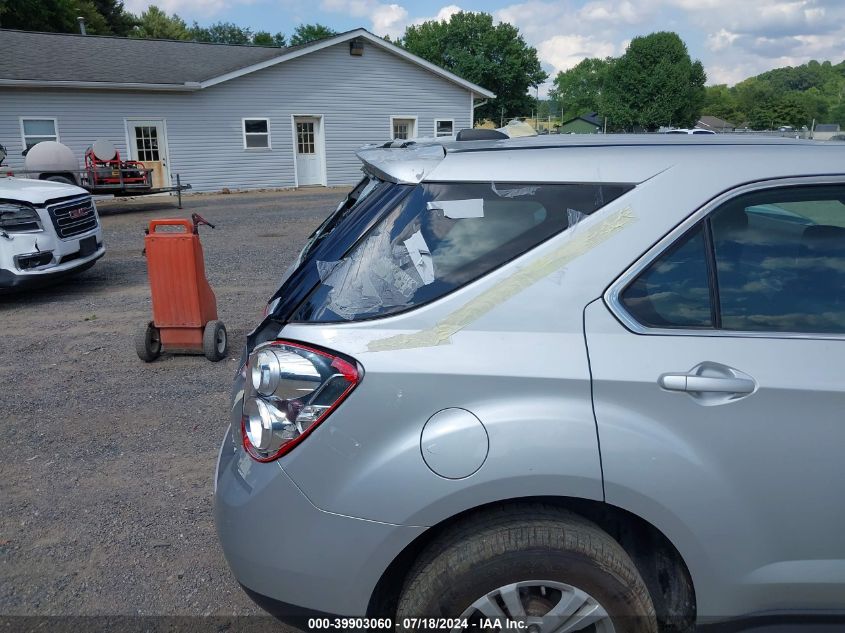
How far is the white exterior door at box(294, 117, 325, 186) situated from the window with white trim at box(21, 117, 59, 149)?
7.76 metres

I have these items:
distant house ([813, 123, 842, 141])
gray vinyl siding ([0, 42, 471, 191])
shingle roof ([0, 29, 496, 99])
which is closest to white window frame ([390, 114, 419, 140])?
gray vinyl siding ([0, 42, 471, 191])

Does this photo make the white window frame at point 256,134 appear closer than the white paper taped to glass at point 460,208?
No

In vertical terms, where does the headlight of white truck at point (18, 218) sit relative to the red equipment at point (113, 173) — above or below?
below

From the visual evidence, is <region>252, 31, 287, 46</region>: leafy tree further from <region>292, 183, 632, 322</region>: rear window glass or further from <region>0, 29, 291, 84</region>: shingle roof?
<region>292, 183, 632, 322</region>: rear window glass

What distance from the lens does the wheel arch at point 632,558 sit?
2.07 m

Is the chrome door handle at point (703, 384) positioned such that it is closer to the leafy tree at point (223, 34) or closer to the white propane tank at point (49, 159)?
the white propane tank at point (49, 159)

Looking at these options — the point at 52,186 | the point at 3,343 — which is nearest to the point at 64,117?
the point at 52,186

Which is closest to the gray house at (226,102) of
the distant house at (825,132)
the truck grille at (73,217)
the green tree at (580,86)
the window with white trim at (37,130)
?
the window with white trim at (37,130)

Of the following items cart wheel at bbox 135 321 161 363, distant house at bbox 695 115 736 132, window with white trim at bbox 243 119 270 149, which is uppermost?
distant house at bbox 695 115 736 132

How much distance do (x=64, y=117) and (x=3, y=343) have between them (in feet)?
52.8

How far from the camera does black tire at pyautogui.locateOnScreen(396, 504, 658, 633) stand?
6.56 ft

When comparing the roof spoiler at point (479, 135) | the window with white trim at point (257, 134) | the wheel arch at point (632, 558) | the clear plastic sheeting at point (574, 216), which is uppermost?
the window with white trim at point (257, 134)

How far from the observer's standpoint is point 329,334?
2.08m

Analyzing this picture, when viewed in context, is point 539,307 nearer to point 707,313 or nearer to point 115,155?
point 707,313
